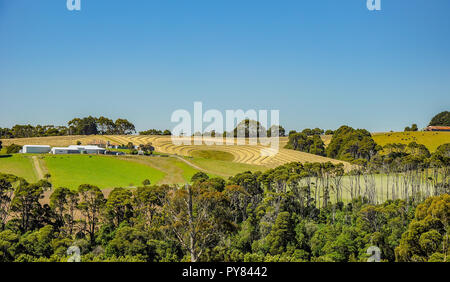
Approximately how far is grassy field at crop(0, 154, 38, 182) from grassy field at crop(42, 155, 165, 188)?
154 inches

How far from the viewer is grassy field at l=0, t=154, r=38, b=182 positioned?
292 ft

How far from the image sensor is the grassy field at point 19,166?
292 ft

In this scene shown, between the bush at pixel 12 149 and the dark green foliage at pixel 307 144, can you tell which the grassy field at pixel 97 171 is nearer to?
the bush at pixel 12 149

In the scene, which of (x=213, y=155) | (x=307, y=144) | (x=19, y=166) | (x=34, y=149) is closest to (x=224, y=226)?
(x=19, y=166)

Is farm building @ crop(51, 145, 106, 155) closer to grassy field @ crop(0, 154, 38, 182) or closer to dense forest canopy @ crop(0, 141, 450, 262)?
grassy field @ crop(0, 154, 38, 182)

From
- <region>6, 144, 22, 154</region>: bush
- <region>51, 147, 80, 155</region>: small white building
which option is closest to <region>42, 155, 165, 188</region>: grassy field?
<region>51, 147, 80, 155</region>: small white building

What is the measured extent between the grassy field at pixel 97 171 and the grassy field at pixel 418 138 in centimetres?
9487

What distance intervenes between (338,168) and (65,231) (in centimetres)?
5340

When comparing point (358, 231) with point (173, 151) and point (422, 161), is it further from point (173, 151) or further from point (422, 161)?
point (173, 151)

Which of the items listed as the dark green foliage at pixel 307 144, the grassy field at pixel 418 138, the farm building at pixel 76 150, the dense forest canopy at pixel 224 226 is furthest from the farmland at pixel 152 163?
the dark green foliage at pixel 307 144

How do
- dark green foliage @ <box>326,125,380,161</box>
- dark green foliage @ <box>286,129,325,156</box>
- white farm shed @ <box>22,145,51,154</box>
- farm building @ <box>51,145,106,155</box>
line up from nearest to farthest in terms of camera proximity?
white farm shed @ <box>22,145,51,154</box> < farm building @ <box>51,145,106,155</box> < dark green foliage @ <box>326,125,380,161</box> < dark green foliage @ <box>286,129,325,156</box>

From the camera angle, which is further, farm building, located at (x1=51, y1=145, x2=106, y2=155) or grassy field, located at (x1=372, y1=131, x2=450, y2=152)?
grassy field, located at (x1=372, y1=131, x2=450, y2=152)
